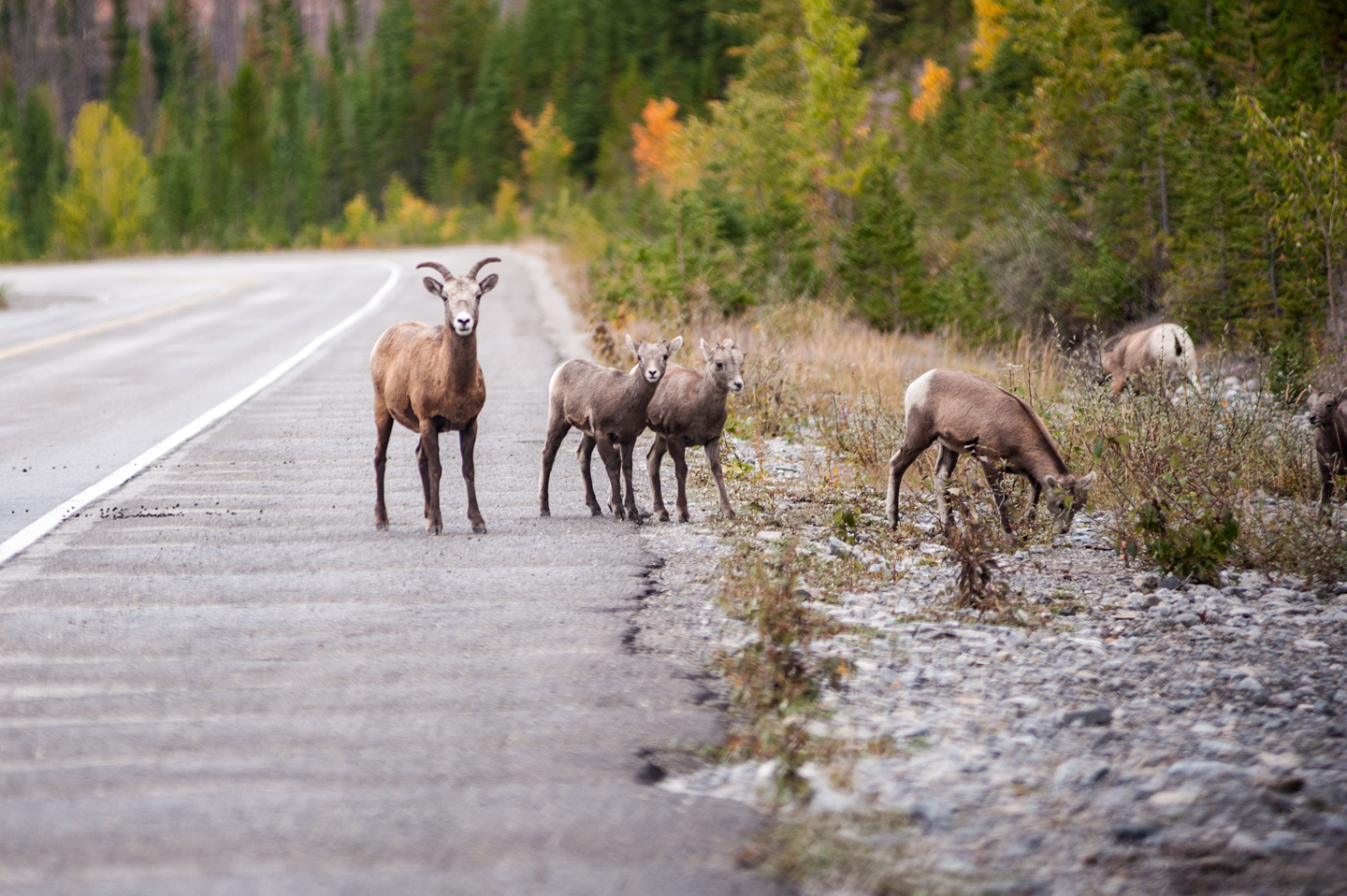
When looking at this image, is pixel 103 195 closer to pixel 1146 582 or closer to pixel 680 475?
pixel 680 475

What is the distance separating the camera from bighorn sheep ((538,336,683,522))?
329 inches

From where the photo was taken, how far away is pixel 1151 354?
14484 mm

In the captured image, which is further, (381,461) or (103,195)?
(103,195)

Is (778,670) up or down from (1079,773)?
up

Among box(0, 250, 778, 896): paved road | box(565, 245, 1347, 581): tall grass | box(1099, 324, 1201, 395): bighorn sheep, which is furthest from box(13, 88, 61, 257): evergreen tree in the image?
box(0, 250, 778, 896): paved road

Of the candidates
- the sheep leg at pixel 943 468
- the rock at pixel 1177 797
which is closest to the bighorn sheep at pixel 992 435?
the sheep leg at pixel 943 468

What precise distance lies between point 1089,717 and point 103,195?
3040 inches

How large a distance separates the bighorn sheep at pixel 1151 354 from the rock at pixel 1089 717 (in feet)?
30.8

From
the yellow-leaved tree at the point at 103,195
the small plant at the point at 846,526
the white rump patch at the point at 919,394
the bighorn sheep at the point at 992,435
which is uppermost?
the yellow-leaved tree at the point at 103,195

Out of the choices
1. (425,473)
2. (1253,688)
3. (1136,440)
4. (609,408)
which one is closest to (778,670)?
(1253,688)

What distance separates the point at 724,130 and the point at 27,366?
23052mm

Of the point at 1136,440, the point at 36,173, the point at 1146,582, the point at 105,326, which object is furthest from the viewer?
the point at 36,173

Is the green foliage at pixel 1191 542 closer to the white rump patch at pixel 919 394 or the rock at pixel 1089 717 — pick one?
the white rump patch at pixel 919 394

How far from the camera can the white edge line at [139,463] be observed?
818cm
